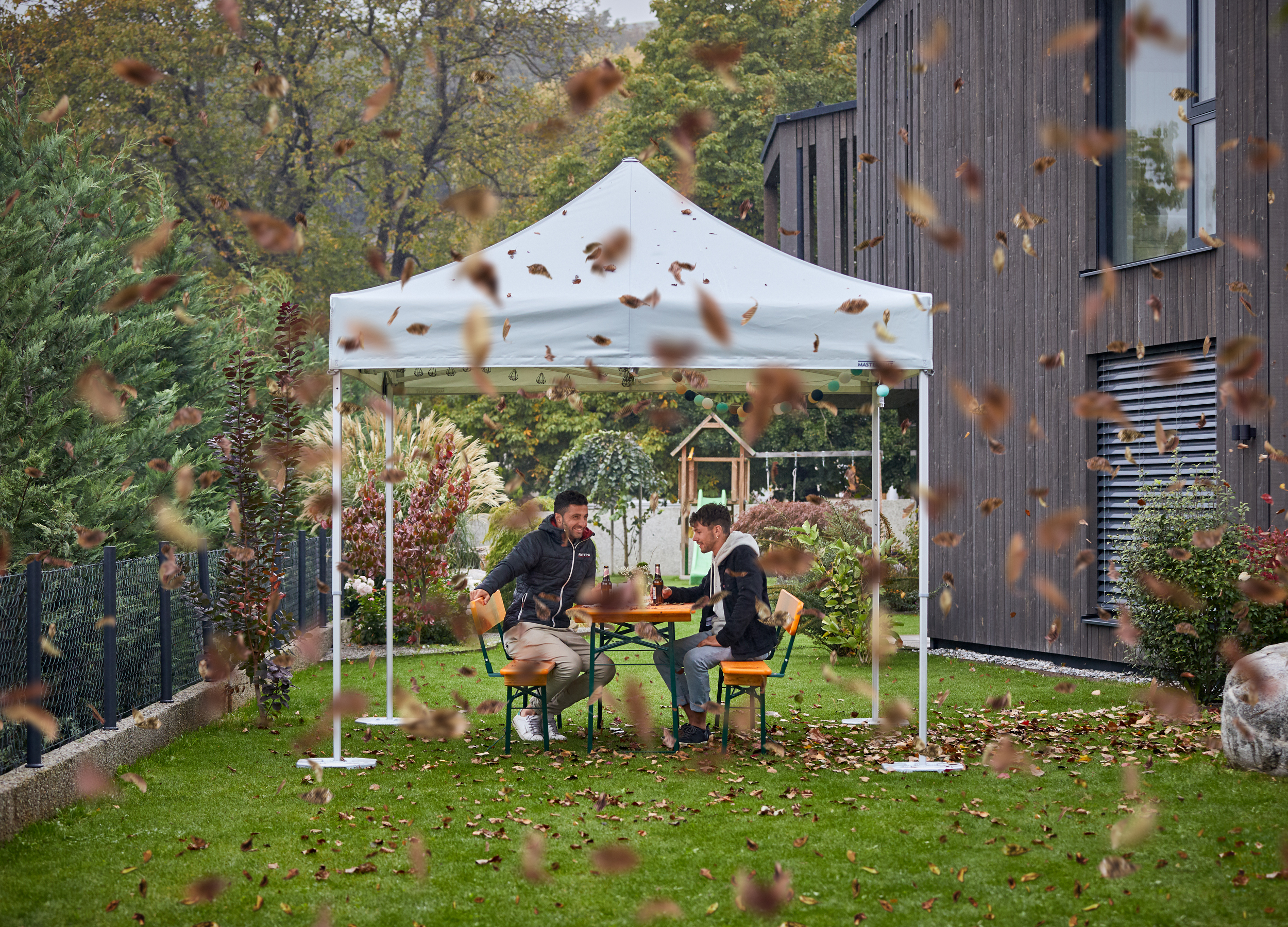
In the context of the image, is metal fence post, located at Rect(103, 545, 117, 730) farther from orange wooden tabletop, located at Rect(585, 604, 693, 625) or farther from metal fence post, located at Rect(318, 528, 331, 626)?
metal fence post, located at Rect(318, 528, 331, 626)

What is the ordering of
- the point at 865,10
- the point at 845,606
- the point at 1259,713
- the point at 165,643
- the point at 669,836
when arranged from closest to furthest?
the point at 669,836 → the point at 1259,713 → the point at 165,643 → the point at 845,606 → the point at 865,10

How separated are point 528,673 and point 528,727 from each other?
0.69 m

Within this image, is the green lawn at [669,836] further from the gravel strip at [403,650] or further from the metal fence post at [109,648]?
the gravel strip at [403,650]

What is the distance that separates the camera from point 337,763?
6.25m

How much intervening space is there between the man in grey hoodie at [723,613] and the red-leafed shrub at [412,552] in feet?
18.6

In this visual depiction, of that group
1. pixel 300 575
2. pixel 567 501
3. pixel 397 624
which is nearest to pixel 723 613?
pixel 567 501

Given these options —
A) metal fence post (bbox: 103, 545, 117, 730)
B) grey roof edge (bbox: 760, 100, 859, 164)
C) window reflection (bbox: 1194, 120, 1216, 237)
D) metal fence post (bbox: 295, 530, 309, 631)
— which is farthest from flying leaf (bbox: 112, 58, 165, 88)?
grey roof edge (bbox: 760, 100, 859, 164)

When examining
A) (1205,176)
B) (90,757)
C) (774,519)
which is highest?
(1205,176)

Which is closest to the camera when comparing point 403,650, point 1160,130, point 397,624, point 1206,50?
point 1206,50

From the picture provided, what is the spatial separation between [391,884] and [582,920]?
2.56ft

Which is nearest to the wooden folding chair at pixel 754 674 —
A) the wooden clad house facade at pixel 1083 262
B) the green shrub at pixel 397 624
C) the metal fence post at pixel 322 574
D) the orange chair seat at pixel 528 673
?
the orange chair seat at pixel 528 673

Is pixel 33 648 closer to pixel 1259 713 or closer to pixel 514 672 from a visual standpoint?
pixel 514 672

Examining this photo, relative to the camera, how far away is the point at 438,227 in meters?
28.6

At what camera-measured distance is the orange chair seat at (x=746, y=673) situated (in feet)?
20.5
